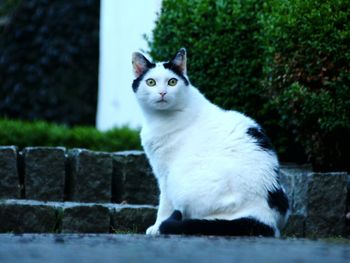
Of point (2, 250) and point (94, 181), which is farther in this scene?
point (94, 181)

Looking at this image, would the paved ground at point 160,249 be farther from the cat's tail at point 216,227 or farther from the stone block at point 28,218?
the stone block at point 28,218

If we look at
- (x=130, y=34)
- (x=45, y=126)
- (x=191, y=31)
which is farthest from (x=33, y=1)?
(x=191, y=31)

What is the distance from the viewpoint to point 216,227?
5.46 metres

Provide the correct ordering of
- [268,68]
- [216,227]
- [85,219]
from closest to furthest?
[216,227]
[85,219]
[268,68]

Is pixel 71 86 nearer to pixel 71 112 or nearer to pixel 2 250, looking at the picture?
pixel 71 112

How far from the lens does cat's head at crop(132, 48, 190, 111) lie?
20.6 feet

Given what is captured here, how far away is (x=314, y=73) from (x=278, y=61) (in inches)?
13.5

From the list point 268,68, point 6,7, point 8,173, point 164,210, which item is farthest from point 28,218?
point 6,7

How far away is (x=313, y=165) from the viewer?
24.5ft

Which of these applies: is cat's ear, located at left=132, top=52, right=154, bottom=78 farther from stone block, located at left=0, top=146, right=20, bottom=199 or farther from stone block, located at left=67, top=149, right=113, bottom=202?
stone block, located at left=0, top=146, right=20, bottom=199

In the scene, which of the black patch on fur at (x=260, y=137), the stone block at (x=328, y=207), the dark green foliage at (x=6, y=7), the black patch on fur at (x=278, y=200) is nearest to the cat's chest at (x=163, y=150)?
the black patch on fur at (x=260, y=137)

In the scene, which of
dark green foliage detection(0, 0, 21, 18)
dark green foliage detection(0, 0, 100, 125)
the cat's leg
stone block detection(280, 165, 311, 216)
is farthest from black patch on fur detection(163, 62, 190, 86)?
dark green foliage detection(0, 0, 21, 18)

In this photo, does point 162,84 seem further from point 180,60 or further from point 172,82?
point 180,60

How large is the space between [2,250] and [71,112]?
29.3 ft
